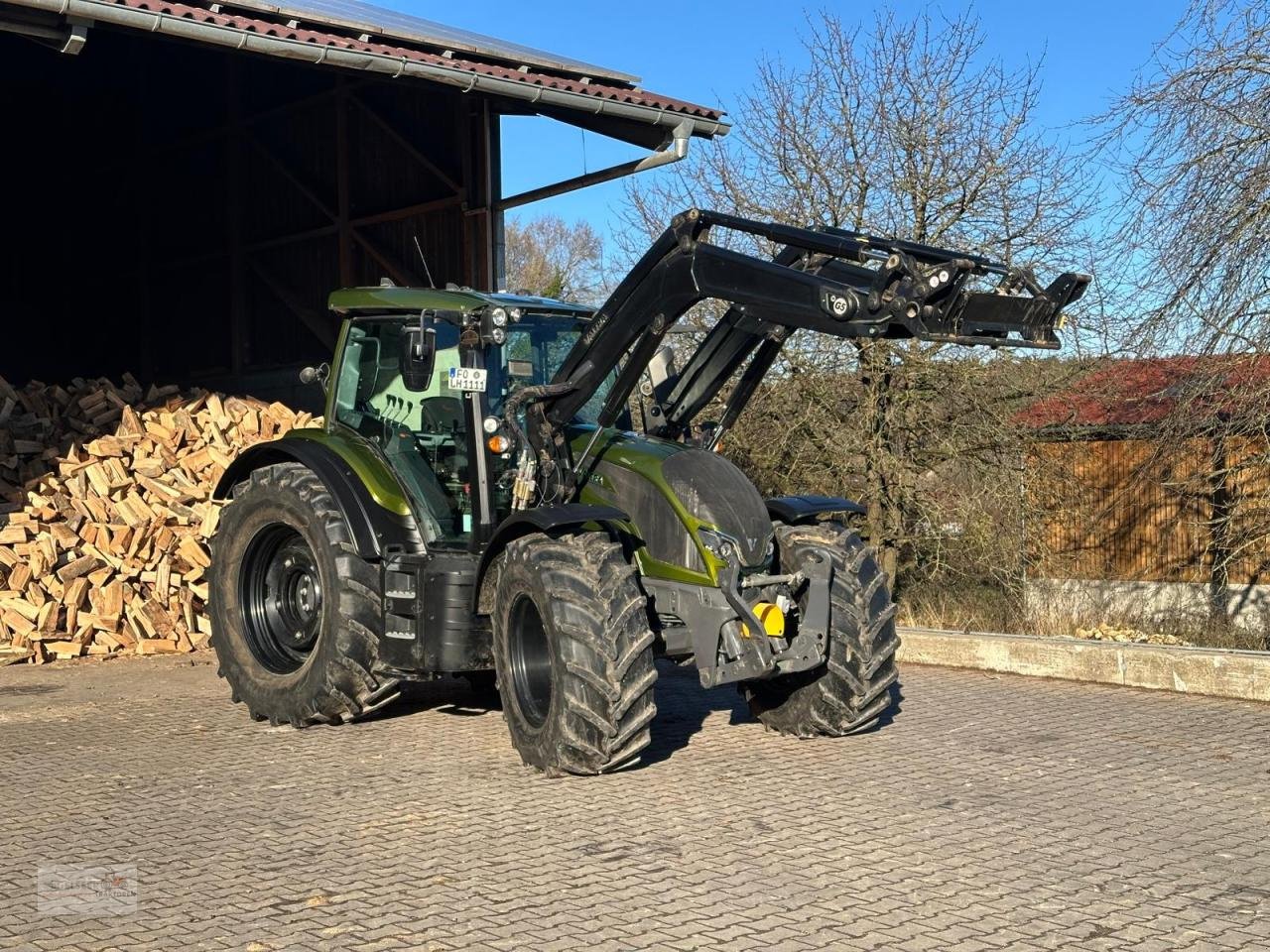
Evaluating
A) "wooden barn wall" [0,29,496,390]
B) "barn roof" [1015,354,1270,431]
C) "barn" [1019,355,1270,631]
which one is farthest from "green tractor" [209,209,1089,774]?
"wooden barn wall" [0,29,496,390]

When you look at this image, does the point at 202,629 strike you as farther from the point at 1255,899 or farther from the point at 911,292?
the point at 1255,899

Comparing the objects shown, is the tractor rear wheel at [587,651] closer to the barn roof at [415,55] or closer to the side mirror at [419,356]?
the side mirror at [419,356]

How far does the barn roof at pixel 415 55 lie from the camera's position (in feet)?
32.2

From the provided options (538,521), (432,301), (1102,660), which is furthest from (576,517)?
(1102,660)

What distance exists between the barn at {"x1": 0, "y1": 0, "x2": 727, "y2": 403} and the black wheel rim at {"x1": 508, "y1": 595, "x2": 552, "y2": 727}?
500cm

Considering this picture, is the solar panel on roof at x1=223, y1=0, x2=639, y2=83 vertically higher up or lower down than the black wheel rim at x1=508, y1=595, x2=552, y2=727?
higher up

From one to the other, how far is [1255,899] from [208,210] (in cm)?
1681

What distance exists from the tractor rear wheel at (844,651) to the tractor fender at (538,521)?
1210 mm

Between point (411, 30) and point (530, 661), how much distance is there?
7372mm

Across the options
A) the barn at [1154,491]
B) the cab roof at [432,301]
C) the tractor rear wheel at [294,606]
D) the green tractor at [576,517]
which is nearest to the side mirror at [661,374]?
the green tractor at [576,517]

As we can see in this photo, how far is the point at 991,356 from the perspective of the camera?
49.7ft

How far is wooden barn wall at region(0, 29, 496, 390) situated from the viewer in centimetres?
1591

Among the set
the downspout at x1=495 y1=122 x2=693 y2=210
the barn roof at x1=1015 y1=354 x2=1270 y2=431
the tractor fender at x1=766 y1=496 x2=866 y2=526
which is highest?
the downspout at x1=495 y1=122 x2=693 y2=210

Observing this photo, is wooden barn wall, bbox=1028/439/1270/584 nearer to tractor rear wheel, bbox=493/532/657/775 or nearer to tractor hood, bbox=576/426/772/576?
tractor hood, bbox=576/426/772/576
